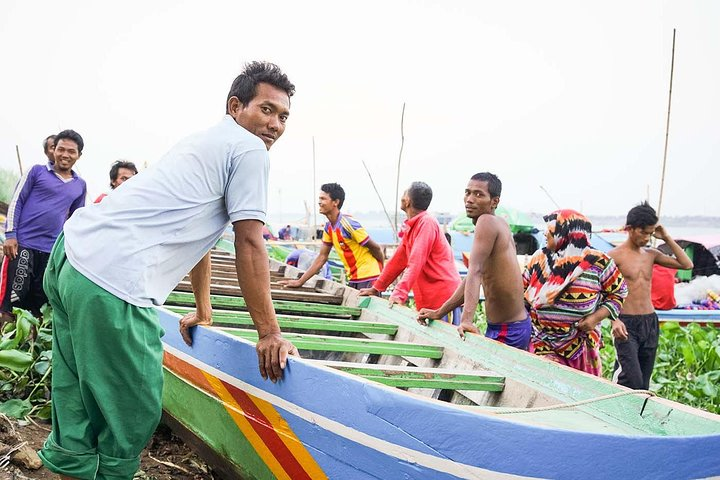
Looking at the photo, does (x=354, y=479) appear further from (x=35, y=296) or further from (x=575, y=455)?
(x=35, y=296)

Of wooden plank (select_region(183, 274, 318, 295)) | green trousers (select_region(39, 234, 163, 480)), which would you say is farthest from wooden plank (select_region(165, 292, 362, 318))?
green trousers (select_region(39, 234, 163, 480))

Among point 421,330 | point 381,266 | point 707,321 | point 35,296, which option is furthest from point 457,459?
point 707,321

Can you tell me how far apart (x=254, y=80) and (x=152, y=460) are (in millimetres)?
2367

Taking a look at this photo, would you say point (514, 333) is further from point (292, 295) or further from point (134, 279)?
point (134, 279)

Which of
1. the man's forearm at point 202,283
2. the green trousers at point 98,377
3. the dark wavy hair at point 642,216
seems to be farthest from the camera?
the dark wavy hair at point 642,216

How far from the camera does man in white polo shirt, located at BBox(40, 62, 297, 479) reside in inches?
77.2

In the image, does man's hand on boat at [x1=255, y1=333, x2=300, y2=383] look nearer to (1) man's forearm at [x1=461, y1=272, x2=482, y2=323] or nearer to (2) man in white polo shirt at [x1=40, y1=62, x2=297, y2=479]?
(2) man in white polo shirt at [x1=40, y1=62, x2=297, y2=479]

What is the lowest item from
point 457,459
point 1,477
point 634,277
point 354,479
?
point 1,477

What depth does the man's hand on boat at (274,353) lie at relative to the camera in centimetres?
225

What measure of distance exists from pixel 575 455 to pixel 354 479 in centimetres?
73

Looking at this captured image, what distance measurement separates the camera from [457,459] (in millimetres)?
1710

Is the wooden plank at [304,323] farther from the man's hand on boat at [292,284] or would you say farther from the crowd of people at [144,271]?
the man's hand on boat at [292,284]

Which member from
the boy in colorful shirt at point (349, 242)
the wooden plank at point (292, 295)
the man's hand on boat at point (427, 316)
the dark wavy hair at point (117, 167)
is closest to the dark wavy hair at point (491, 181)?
the man's hand on boat at point (427, 316)

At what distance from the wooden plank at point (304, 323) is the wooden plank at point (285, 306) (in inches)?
15.0
